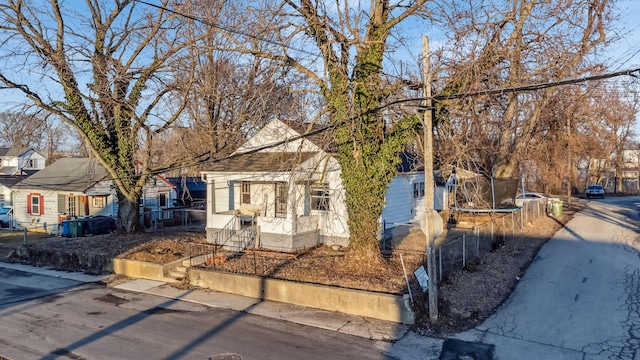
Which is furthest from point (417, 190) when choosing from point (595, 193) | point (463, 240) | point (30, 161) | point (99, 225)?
point (30, 161)

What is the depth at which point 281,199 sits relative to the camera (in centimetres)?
1828

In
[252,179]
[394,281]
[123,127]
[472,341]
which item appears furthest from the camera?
[123,127]

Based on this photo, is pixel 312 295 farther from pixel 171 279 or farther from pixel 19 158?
pixel 19 158

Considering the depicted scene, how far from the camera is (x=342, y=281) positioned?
11.5 meters

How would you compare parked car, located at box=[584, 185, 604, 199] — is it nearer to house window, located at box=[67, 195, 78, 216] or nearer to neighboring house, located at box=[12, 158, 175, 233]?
neighboring house, located at box=[12, 158, 175, 233]

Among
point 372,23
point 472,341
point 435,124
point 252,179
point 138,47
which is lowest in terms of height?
point 472,341

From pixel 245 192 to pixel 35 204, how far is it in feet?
61.1

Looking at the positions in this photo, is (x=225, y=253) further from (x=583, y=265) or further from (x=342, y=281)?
(x=583, y=265)

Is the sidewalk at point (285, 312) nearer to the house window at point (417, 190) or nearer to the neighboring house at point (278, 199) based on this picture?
the neighboring house at point (278, 199)

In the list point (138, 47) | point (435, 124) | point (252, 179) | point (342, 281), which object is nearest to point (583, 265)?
point (435, 124)

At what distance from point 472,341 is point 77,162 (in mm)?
31767

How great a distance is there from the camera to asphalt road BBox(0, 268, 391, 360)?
8.33 meters

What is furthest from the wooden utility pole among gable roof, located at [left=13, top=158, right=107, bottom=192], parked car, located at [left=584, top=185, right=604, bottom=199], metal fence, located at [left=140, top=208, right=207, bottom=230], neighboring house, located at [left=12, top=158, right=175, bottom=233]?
parked car, located at [left=584, top=185, right=604, bottom=199]

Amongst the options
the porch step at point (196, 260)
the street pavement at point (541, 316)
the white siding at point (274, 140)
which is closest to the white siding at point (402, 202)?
the white siding at point (274, 140)
